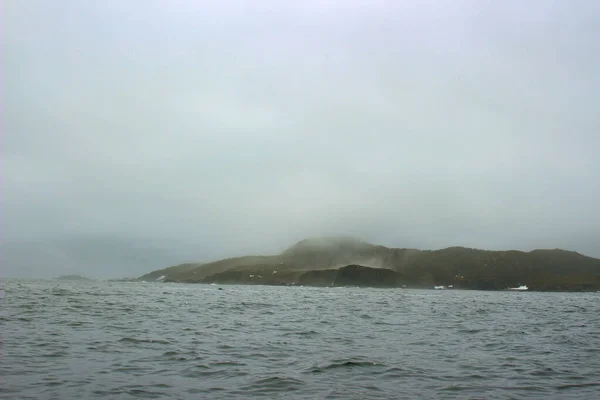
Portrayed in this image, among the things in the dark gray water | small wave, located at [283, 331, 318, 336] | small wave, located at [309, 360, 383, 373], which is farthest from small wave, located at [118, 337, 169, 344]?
small wave, located at [309, 360, 383, 373]

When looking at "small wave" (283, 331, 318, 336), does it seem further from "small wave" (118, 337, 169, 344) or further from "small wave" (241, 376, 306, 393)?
"small wave" (241, 376, 306, 393)

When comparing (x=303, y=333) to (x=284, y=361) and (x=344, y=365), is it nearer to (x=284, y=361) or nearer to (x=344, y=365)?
(x=284, y=361)

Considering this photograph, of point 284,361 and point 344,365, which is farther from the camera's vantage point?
point 284,361

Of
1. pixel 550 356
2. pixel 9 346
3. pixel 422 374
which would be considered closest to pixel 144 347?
pixel 9 346

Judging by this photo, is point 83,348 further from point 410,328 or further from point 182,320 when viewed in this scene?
point 410,328

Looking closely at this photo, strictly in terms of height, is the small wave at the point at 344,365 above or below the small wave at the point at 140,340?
below

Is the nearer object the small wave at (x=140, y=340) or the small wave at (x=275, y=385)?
the small wave at (x=275, y=385)

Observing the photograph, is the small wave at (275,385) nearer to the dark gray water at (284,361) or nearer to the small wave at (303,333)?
the dark gray water at (284,361)

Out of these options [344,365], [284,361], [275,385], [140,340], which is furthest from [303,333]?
[275,385]

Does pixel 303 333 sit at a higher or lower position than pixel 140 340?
lower

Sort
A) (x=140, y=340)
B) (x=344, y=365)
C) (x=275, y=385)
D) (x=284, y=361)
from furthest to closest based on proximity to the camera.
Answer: (x=140, y=340)
(x=284, y=361)
(x=344, y=365)
(x=275, y=385)

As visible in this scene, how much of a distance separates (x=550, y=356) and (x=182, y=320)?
85.8ft

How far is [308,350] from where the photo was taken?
1012 inches

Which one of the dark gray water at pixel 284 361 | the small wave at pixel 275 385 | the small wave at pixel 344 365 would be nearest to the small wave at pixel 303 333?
the dark gray water at pixel 284 361
